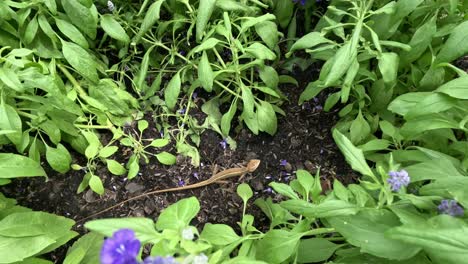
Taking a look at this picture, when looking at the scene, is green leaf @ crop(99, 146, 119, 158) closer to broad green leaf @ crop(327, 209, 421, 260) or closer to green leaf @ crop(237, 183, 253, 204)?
green leaf @ crop(237, 183, 253, 204)

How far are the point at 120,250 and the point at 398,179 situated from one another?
2.53 ft

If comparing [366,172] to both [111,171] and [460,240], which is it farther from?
[111,171]

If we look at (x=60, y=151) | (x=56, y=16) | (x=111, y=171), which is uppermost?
(x=56, y=16)

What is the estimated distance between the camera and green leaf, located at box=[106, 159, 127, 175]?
2083 millimetres

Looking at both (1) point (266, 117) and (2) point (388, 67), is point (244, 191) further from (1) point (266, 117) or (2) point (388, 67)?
(2) point (388, 67)

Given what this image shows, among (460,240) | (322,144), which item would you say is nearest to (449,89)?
(460,240)

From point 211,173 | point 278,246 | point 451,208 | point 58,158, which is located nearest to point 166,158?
point 211,173

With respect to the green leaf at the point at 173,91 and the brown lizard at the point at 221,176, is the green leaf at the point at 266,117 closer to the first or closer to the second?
the brown lizard at the point at 221,176

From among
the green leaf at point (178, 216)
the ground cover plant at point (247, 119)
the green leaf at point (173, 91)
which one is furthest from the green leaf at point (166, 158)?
the green leaf at point (178, 216)

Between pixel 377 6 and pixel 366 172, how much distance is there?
3.20 feet

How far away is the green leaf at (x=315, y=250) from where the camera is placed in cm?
156

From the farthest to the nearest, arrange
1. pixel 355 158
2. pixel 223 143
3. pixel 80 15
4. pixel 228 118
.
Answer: pixel 223 143 → pixel 228 118 → pixel 80 15 → pixel 355 158

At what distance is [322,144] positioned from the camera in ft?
7.51

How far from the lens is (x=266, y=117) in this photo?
215 cm
